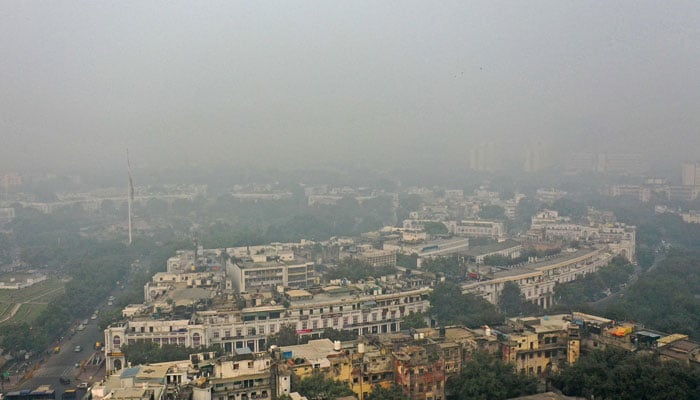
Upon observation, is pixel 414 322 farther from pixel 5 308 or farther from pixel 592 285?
pixel 5 308

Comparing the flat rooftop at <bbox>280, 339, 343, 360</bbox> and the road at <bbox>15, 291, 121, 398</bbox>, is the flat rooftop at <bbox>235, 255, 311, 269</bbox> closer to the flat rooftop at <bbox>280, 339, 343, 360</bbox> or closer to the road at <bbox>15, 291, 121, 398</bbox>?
the road at <bbox>15, 291, 121, 398</bbox>

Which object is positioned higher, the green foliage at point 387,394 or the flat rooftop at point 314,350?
the flat rooftop at point 314,350

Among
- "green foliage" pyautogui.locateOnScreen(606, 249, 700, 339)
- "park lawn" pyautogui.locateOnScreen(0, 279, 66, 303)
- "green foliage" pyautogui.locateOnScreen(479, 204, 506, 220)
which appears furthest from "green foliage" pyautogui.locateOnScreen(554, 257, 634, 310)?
"park lawn" pyautogui.locateOnScreen(0, 279, 66, 303)

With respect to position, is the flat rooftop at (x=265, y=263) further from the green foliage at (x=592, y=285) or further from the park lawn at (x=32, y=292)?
the green foliage at (x=592, y=285)

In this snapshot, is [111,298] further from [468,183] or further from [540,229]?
[468,183]

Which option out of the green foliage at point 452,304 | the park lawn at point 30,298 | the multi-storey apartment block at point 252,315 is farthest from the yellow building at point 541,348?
the park lawn at point 30,298
